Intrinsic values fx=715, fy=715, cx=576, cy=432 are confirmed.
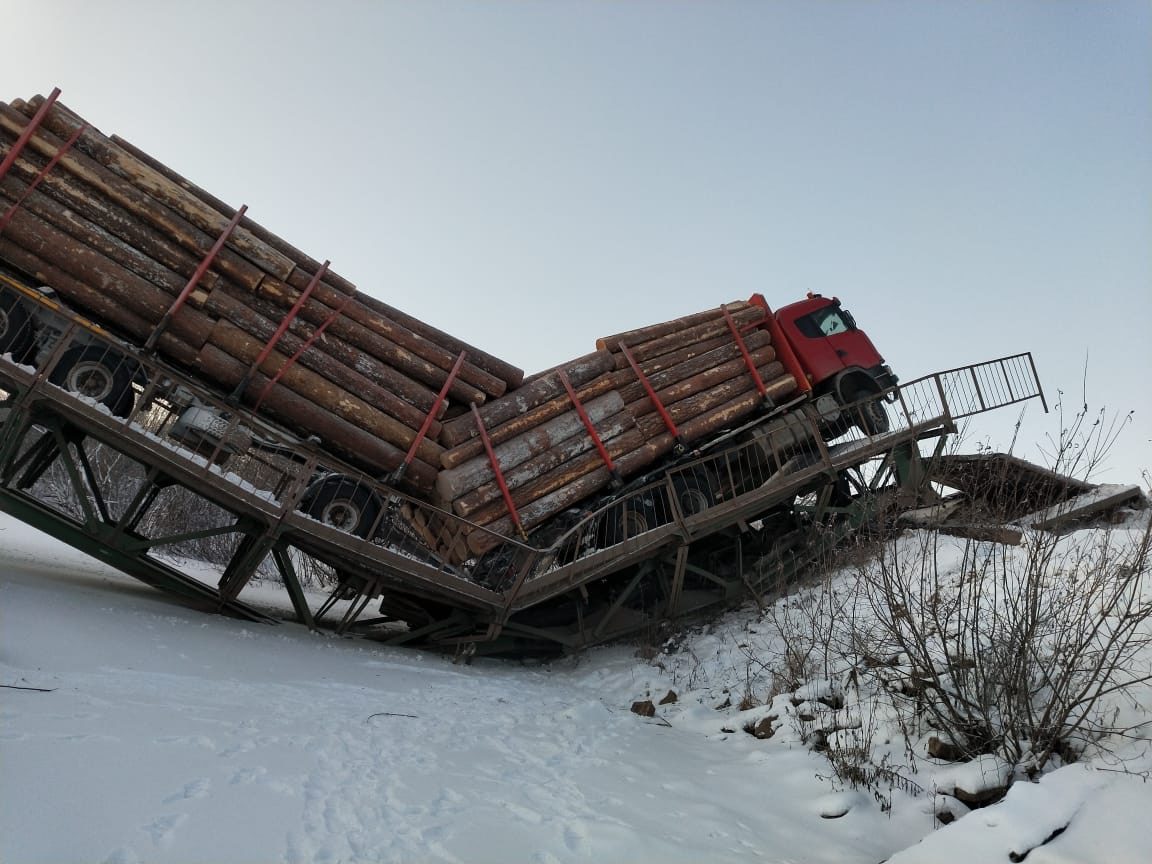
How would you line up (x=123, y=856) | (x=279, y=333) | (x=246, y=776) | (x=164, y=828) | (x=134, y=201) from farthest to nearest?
(x=279, y=333)
(x=134, y=201)
(x=246, y=776)
(x=164, y=828)
(x=123, y=856)

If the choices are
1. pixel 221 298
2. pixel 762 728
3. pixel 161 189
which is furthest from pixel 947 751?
pixel 161 189

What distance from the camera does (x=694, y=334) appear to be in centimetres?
1142

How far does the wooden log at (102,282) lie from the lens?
8062mm

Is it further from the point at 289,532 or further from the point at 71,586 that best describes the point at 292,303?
the point at 71,586

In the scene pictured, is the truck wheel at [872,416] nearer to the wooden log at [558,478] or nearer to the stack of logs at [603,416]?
the stack of logs at [603,416]

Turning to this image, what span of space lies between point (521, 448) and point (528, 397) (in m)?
0.76

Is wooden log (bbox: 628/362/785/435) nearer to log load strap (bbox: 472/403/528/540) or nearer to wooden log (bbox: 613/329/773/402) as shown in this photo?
wooden log (bbox: 613/329/773/402)

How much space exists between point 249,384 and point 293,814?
6462 mm

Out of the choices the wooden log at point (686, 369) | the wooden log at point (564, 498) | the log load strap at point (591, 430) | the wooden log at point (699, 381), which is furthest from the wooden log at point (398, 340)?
the wooden log at point (699, 381)

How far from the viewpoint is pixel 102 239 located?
27.6 ft

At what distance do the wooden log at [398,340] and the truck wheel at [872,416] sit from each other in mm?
5789

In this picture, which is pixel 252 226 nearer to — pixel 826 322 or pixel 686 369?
pixel 686 369

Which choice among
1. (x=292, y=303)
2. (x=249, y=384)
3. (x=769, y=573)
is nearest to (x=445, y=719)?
(x=249, y=384)

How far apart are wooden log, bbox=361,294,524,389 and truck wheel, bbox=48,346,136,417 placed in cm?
298
